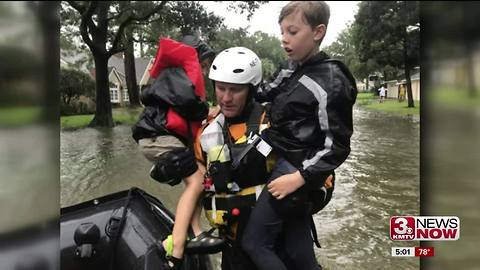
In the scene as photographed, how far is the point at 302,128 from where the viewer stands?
1401mm

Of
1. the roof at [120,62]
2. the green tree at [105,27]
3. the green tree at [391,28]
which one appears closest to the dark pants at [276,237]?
the green tree at [391,28]

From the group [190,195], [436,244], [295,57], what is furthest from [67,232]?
[436,244]

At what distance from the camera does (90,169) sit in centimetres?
457

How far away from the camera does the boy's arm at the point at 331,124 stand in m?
1.35

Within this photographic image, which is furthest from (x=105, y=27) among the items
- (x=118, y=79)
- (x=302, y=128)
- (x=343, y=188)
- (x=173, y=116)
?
(x=343, y=188)

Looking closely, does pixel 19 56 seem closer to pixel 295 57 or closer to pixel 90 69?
pixel 295 57

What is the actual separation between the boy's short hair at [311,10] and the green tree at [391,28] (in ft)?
1.94

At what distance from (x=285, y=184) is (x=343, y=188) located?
11.2 ft

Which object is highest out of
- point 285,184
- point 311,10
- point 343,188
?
point 311,10

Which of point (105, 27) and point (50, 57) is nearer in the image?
point (50, 57)

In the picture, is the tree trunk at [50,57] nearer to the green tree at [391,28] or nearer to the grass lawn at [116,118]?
the grass lawn at [116,118]

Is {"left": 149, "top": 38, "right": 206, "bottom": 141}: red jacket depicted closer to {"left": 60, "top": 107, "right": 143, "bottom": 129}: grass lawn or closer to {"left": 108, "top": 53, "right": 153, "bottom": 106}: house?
{"left": 60, "top": 107, "right": 143, "bottom": 129}: grass lawn

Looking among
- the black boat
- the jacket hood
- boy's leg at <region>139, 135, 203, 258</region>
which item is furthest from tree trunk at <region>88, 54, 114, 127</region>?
boy's leg at <region>139, 135, 203, 258</region>

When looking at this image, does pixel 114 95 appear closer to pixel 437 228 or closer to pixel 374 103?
pixel 437 228
